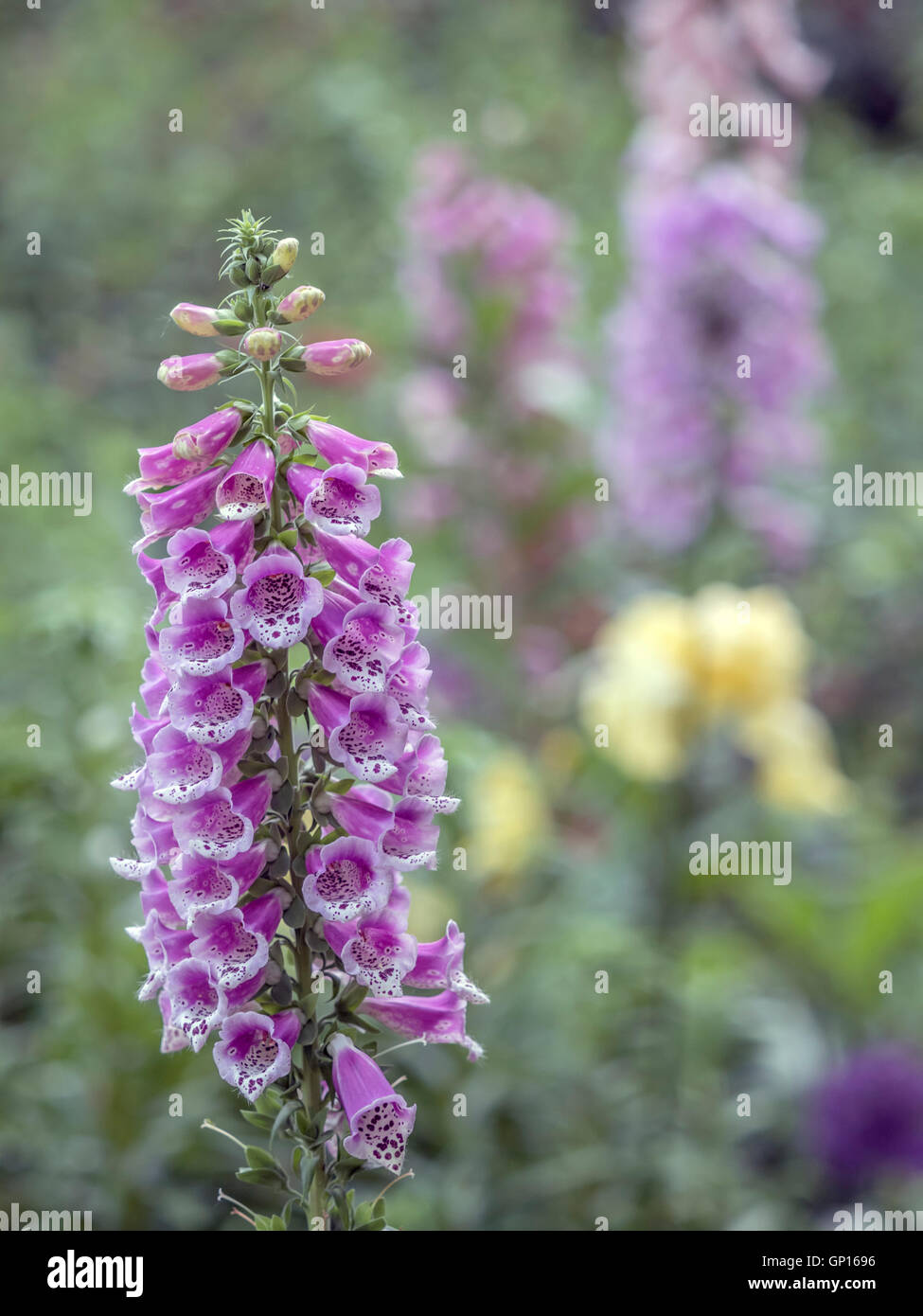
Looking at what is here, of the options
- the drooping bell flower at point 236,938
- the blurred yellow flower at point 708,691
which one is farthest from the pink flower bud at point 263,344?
the blurred yellow flower at point 708,691

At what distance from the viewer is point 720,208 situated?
Result: 3607 millimetres

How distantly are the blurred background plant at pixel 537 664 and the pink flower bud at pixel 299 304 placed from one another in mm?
412

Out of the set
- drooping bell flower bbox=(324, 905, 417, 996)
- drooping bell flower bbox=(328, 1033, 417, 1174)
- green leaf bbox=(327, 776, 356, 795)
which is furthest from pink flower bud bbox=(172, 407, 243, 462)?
drooping bell flower bbox=(328, 1033, 417, 1174)

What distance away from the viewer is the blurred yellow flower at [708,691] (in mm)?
3359

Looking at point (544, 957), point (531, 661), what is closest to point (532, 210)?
point (531, 661)

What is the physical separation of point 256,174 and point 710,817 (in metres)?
5.51

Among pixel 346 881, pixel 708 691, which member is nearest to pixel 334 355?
pixel 346 881

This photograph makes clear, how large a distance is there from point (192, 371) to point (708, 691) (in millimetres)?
2370

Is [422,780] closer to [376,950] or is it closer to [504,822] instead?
[376,950]

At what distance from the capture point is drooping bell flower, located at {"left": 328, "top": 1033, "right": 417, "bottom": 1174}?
1.22m

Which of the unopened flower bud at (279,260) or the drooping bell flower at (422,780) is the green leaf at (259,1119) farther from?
the unopened flower bud at (279,260)

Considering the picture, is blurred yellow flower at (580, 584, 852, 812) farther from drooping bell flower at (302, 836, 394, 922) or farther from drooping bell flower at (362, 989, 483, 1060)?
drooping bell flower at (302, 836, 394, 922)

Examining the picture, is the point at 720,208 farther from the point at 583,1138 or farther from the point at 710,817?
the point at 583,1138

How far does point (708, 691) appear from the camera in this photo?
3457mm
